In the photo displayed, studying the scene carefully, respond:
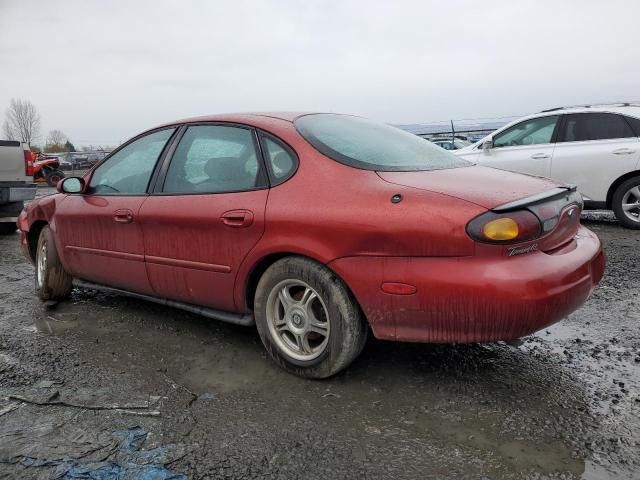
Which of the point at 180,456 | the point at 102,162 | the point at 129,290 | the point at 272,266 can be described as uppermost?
the point at 102,162

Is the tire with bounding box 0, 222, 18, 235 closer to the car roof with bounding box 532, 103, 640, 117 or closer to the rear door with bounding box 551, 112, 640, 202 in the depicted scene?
the rear door with bounding box 551, 112, 640, 202

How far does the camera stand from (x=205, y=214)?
10.2ft

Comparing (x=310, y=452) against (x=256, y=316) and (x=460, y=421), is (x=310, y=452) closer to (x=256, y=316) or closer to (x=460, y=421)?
(x=460, y=421)

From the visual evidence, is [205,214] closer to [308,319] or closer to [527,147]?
[308,319]

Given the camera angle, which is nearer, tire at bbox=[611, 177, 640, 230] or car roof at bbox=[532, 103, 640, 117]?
tire at bbox=[611, 177, 640, 230]

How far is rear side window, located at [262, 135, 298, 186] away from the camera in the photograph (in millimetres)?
2908

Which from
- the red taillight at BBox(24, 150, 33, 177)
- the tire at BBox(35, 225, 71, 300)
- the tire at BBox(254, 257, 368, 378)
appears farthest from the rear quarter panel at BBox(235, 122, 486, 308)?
the red taillight at BBox(24, 150, 33, 177)

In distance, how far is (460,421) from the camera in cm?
241

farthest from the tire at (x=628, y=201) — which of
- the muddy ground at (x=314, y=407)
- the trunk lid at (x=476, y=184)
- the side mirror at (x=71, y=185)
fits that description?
the side mirror at (x=71, y=185)

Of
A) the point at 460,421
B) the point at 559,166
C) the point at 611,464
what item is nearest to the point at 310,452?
the point at 460,421

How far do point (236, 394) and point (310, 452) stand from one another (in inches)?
26.4

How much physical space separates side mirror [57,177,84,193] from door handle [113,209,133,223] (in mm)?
564

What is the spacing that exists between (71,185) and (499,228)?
3.20 metres

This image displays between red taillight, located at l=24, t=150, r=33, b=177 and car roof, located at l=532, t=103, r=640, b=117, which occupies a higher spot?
car roof, located at l=532, t=103, r=640, b=117
